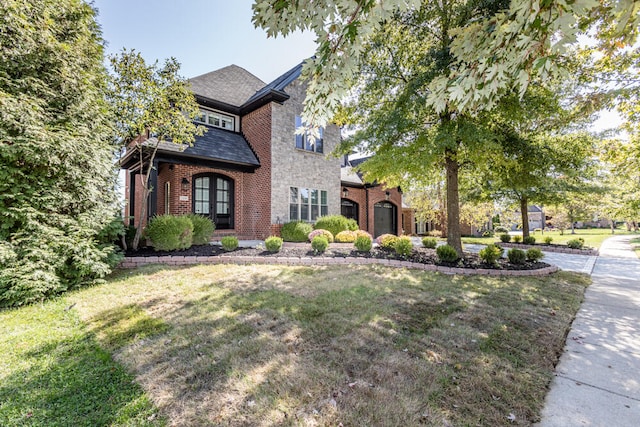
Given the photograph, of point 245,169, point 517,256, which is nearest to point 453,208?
point 517,256

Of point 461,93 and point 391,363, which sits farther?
point 391,363

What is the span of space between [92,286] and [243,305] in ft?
10.7

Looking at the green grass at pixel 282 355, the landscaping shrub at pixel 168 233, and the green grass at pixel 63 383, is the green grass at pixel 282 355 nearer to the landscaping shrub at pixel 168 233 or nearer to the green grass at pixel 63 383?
the green grass at pixel 63 383

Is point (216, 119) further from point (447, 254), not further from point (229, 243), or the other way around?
point (447, 254)

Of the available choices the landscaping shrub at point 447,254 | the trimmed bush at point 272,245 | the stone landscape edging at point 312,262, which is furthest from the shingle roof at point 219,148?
the landscaping shrub at point 447,254

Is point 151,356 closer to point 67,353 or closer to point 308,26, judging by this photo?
point 67,353

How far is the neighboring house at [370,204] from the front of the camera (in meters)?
15.7

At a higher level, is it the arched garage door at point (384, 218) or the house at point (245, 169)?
the house at point (245, 169)

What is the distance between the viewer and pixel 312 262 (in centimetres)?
757

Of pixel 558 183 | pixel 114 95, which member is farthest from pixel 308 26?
pixel 558 183

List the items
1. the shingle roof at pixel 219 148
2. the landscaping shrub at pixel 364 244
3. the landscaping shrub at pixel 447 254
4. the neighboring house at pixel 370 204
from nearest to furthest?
the landscaping shrub at pixel 447 254 < the landscaping shrub at pixel 364 244 < the shingle roof at pixel 219 148 < the neighboring house at pixel 370 204

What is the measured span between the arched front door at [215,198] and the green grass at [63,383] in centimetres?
777

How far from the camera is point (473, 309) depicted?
420 cm

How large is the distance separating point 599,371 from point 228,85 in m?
14.9
